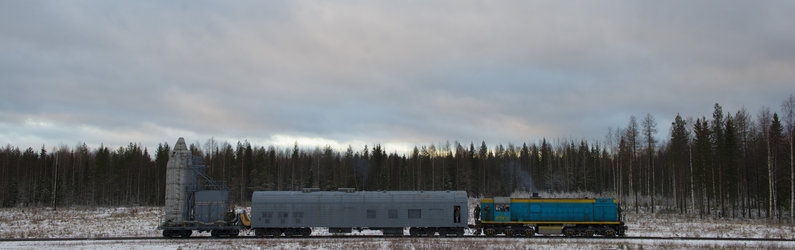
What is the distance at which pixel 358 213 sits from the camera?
33.9 metres

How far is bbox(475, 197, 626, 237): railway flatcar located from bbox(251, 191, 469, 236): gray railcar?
203 centimetres

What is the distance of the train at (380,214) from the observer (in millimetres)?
33781

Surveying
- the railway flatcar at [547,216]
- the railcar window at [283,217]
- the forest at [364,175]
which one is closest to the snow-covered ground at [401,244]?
the railcar window at [283,217]

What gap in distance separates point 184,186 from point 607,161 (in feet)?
311

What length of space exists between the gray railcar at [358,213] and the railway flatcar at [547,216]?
2.03 m

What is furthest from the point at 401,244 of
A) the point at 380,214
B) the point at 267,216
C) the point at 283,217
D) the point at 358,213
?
the point at 267,216

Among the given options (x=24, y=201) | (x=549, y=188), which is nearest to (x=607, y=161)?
(x=549, y=188)

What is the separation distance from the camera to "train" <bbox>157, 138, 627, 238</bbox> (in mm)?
33781

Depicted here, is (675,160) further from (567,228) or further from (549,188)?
(567,228)

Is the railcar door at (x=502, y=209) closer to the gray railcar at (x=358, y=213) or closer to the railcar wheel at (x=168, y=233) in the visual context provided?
the gray railcar at (x=358, y=213)

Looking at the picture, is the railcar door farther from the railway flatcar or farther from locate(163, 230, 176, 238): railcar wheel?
locate(163, 230, 176, 238): railcar wheel

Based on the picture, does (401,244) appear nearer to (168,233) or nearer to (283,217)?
(283,217)

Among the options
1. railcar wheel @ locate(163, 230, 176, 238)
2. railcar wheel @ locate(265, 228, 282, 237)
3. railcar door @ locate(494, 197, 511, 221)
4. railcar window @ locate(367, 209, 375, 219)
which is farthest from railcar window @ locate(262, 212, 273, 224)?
railcar door @ locate(494, 197, 511, 221)

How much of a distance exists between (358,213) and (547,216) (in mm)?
12622
